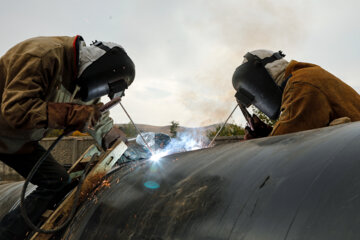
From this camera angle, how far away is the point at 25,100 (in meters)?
1.67

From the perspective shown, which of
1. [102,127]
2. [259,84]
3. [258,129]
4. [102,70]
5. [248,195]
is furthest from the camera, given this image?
[258,129]

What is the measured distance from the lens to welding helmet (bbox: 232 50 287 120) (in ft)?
7.98

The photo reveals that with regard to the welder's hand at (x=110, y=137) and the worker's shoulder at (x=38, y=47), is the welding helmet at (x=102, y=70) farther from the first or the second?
the welder's hand at (x=110, y=137)

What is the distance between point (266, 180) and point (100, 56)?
5.41 feet

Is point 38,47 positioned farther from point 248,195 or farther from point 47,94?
point 248,195

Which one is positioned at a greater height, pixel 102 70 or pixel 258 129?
pixel 102 70

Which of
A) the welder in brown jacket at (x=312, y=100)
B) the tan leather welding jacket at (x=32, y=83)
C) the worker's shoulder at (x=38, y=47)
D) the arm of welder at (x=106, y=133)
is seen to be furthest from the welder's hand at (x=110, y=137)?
the welder in brown jacket at (x=312, y=100)

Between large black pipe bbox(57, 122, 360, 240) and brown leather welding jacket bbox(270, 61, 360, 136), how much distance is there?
86 cm

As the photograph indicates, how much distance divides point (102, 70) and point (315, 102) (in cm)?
143

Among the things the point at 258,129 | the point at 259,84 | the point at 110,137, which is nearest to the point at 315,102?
the point at 259,84

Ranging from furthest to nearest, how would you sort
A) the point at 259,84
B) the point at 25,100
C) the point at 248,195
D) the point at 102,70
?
the point at 259,84
the point at 102,70
the point at 25,100
the point at 248,195

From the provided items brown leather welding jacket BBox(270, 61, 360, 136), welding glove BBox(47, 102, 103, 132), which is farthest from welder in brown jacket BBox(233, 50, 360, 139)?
welding glove BBox(47, 102, 103, 132)

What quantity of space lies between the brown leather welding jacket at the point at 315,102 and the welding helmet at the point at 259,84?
0.46 metres

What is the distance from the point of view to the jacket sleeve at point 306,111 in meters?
1.82
